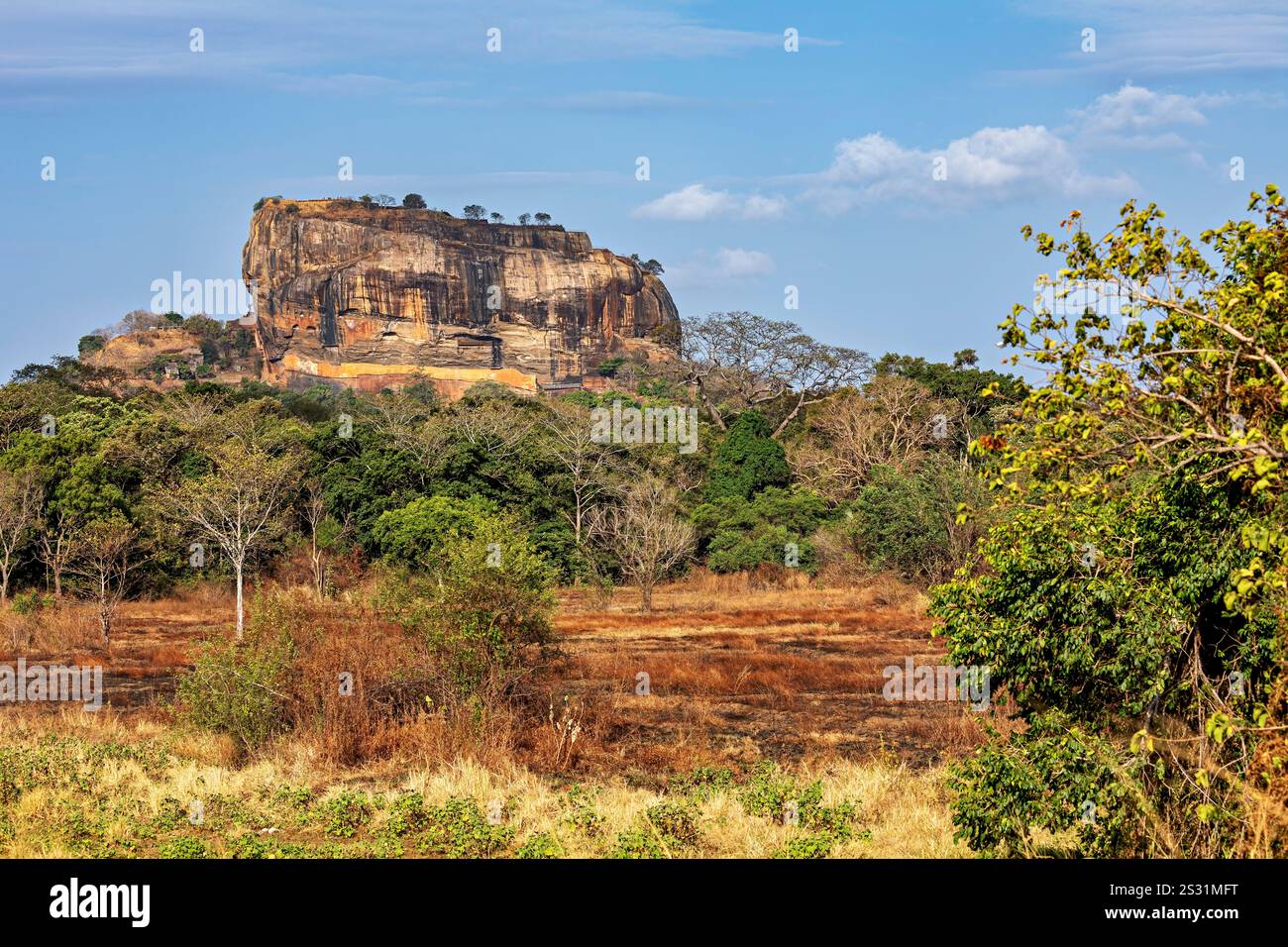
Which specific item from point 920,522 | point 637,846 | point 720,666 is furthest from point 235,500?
point 637,846

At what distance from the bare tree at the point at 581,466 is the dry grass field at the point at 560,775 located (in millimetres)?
14701

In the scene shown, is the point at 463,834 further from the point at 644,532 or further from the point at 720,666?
the point at 644,532

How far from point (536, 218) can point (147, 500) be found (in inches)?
3953

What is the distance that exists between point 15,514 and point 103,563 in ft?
14.1

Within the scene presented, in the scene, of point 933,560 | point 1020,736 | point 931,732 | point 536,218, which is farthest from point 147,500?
point 536,218

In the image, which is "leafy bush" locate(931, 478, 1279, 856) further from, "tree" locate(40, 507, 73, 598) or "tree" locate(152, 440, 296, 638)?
"tree" locate(40, 507, 73, 598)

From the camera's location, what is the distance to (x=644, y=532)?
32.3 metres

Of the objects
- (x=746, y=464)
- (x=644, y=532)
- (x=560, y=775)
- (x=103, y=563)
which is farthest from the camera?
(x=746, y=464)

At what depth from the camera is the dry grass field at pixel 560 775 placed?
9.18 meters

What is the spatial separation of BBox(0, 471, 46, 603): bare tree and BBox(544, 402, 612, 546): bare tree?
14.0 m

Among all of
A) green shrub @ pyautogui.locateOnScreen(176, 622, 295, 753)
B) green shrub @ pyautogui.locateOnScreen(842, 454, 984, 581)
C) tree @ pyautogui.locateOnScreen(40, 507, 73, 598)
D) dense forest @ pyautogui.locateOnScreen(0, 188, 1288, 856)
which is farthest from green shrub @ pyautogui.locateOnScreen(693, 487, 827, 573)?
green shrub @ pyautogui.locateOnScreen(176, 622, 295, 753)

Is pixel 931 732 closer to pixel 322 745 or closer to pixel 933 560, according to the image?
pixel 322 745

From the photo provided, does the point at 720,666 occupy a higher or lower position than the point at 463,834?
lower

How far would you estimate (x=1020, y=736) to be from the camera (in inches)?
317
